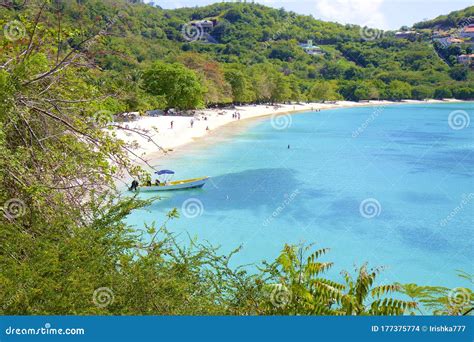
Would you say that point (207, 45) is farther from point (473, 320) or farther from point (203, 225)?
point (473, 320)

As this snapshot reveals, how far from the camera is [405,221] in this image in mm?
20609

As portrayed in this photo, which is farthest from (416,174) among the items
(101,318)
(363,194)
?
(101,318)

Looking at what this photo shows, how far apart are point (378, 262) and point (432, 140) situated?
3527 centimetres
